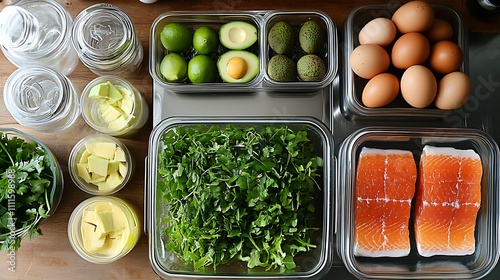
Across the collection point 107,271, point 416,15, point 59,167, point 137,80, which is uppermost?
point 416,15

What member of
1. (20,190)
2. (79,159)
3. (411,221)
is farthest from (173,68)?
(411,221)

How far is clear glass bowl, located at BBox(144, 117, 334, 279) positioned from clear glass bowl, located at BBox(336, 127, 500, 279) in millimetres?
42

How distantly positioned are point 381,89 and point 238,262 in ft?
1.47

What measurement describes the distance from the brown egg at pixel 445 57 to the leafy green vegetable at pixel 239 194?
306mm

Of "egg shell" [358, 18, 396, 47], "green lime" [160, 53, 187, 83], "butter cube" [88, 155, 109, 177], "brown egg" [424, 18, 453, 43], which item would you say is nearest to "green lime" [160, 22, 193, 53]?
"green lime" [160, 53, 187, 83]

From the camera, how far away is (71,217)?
3.67 ft

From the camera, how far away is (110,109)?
112cm

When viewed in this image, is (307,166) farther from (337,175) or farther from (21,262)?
(21,262)

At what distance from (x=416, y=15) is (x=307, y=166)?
1.21 ft

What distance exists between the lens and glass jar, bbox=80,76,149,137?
1.12m

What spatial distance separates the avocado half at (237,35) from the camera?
3.72 feet

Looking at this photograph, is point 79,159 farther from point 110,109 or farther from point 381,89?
point 381,89

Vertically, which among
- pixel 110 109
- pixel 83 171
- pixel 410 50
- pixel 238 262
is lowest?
pixel 238 262

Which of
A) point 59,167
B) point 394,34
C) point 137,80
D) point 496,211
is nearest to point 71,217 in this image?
point 59,167
